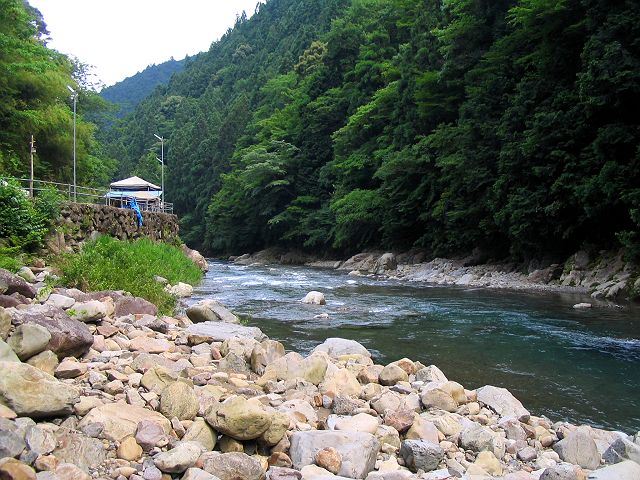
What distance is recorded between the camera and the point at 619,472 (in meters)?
4.30

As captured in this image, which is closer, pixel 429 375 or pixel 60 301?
pixel 429 375

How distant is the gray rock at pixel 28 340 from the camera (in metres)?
4.98

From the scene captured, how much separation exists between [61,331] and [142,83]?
18552cm

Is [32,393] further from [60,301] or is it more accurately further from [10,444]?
[60,301]

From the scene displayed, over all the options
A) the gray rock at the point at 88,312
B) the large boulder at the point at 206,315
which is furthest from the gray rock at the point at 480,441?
the large boulder at the point at 206,315

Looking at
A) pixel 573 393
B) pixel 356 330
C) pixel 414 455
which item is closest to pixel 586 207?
pixel 356 330

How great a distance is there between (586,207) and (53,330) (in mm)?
17892

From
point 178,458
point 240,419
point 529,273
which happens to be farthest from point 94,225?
point 529,273

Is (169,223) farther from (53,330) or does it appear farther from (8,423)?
(8,423)

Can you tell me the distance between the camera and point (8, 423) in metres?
3.69

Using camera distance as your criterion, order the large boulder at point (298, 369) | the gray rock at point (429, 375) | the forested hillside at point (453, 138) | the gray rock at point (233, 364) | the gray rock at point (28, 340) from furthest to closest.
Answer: the forested hillside at point (453, 138), the gray rock at point (429, 375), the gray rock at point (233, 364), the large boulder at point (298, 369), the gray rock at point (28, 340)

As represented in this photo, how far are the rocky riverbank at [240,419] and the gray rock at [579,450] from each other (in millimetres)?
11

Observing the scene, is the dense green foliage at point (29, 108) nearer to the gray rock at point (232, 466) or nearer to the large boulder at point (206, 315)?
the large boulder at point (206, 315)

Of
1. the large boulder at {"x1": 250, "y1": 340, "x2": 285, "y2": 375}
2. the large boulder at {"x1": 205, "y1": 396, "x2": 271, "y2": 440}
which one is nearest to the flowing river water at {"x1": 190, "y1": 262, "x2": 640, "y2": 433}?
the large boulder at {"x1": 250, "y1": 340, "x2": 285, "y2": 375}
